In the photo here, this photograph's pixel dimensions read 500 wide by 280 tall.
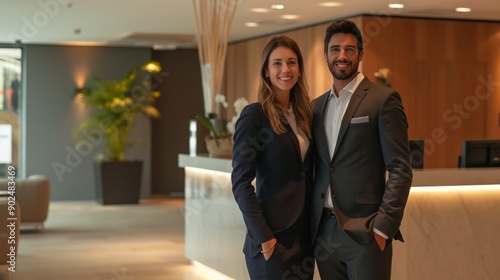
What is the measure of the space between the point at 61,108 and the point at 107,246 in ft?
20.0

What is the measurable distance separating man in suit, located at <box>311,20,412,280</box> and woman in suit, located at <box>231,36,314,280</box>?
0.28 feet

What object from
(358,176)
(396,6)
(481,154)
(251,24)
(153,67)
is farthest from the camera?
(153,67)

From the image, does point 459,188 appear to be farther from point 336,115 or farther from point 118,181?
point 118,181

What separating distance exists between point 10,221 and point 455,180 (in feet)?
12.1

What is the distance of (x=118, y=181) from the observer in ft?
46.8

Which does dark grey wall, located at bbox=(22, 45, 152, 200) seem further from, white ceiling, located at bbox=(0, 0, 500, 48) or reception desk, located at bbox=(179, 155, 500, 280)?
reception desk, located at bbox=(179, 155, 500, 280)

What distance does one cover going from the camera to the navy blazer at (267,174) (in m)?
3.35

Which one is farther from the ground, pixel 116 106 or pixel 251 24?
pixel 251 24

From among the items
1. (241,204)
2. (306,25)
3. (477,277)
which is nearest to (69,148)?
(306,25)

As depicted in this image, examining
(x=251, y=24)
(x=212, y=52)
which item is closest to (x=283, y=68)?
(x=212, y=52)

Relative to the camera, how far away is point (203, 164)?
730 cm

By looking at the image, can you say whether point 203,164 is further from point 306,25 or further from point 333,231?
point 306,25

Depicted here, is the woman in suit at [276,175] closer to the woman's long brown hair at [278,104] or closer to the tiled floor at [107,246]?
the woman's long brown hair at [278,104]

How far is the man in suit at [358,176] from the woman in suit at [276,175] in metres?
0.08
